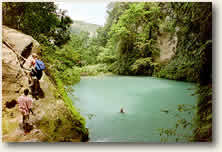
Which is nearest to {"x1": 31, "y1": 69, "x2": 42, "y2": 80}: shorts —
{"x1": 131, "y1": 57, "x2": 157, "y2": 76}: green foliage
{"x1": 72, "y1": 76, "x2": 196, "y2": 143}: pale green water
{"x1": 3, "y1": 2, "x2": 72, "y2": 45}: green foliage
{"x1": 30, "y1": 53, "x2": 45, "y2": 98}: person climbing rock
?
{"x1": 30, "y1": 53, "x2": 45, "y2": 98}: person climbing rock

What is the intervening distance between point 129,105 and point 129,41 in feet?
5.68

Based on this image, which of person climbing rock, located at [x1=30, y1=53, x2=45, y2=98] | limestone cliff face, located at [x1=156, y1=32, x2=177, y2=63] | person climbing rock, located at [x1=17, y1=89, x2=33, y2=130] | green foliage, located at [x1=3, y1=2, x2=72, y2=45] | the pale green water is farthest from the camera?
limestone cliff face, located at [x1=156, y1=32, x2=177, y2=63]

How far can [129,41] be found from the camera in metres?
3.35

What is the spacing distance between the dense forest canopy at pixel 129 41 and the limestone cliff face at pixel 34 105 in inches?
13.6

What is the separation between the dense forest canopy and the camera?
89.7 inches

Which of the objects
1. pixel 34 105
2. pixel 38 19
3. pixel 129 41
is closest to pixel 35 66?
pixel 34 105

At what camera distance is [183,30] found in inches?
95.7

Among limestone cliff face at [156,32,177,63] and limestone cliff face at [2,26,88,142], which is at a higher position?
limestone cliff face at [156,32,177,63]

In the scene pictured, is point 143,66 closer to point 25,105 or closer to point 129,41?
point 129,41

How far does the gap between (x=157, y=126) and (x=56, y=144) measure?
1838mm

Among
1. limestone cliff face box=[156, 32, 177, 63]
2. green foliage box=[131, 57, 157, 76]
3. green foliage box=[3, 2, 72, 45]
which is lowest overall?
green foliage box=[131, 57, 157, 76]

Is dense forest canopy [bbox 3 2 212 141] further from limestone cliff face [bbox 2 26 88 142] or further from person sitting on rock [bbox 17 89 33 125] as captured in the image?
person sitting on rock [bbox 17 89 33 125]

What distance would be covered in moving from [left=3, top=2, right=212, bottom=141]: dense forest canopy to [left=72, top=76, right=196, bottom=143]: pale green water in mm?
377

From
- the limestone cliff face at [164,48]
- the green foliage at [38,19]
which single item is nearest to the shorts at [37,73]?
the green foliage at [38,19]
